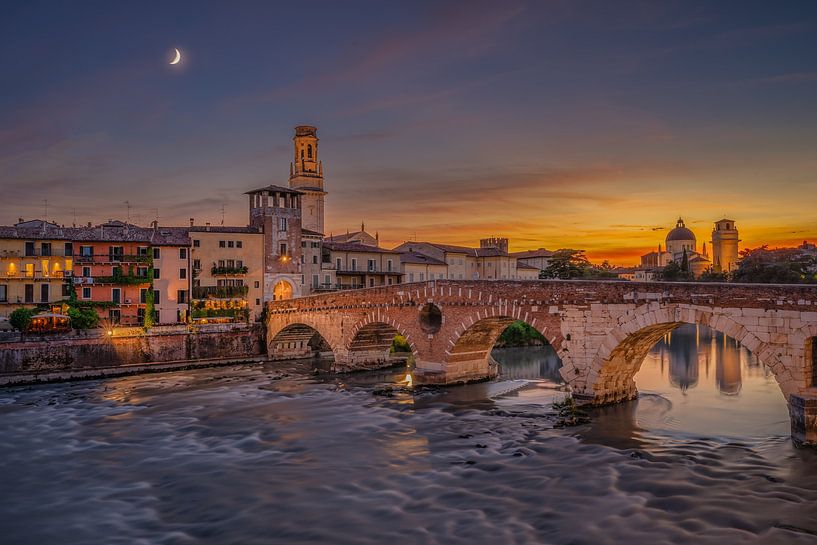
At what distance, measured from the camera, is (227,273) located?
2023 inches

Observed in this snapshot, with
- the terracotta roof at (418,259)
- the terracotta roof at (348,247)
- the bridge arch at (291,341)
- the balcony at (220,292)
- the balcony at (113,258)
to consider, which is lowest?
the bridge arch at (291,341)

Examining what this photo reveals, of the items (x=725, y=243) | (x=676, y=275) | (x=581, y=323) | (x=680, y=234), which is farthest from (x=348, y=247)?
(x=680, y=234)

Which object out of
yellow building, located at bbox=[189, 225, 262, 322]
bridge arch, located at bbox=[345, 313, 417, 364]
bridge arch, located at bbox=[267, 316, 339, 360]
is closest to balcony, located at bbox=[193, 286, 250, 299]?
yellow building, located at bbox=[189, 225, 262, 322]

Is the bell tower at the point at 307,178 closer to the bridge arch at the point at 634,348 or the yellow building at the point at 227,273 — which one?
the yellow building at the point at 227,273

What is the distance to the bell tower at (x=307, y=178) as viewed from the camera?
69938 millimetres

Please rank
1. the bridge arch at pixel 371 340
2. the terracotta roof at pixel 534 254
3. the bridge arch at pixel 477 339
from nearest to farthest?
the bridge arch at pixel 477 339
the bridge arch at pixel 371 340
the terracotta roof at pixel 534 254

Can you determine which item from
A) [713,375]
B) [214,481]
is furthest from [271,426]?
[713,375]

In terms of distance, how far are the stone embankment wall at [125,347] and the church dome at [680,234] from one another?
12407 cm

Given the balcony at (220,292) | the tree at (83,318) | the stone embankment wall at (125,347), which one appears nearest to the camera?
the stone embankment wall at (125,347)

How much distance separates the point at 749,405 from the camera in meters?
27.1

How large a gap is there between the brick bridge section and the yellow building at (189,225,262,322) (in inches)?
480

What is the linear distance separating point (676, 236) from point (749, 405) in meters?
132

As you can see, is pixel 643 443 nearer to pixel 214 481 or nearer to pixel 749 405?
pixel 749 405

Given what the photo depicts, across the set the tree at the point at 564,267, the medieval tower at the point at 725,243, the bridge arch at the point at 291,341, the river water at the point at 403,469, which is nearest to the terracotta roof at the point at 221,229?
the bridge arch at the point at 291,341
